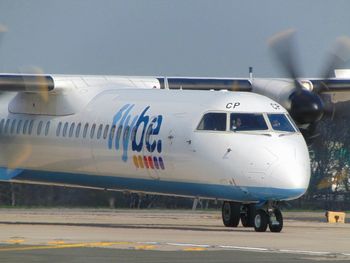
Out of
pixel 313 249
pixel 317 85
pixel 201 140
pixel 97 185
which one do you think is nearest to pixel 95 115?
pixel 97 185

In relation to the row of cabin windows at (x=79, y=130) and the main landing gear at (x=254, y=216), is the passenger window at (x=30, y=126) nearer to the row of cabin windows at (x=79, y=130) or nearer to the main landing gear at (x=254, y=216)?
the row of cabin windows at (x=79, y=130)

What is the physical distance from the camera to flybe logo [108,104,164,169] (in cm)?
2717

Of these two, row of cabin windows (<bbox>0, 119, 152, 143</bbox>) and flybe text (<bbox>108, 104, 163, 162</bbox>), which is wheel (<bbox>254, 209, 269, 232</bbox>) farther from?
row of cabin windows (<bbox>0, 119, 152, 143</bbox>)

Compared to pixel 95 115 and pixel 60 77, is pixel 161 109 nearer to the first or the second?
pixel 95 115

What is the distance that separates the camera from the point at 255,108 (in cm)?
2620

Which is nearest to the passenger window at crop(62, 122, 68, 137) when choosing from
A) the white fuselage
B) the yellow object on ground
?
the white fuselage

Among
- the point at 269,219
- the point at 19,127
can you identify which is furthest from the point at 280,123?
the point at 19,127

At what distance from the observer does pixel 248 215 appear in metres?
27.8

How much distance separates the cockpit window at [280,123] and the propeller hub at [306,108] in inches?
107

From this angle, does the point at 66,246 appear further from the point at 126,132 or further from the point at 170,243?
the point at 126,132

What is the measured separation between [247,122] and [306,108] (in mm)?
3424

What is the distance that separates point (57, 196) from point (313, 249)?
22.9 meters

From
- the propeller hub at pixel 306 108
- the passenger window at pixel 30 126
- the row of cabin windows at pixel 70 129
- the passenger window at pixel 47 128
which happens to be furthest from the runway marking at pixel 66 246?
the passenger window at pixel 30 126

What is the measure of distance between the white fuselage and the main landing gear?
420 mm
